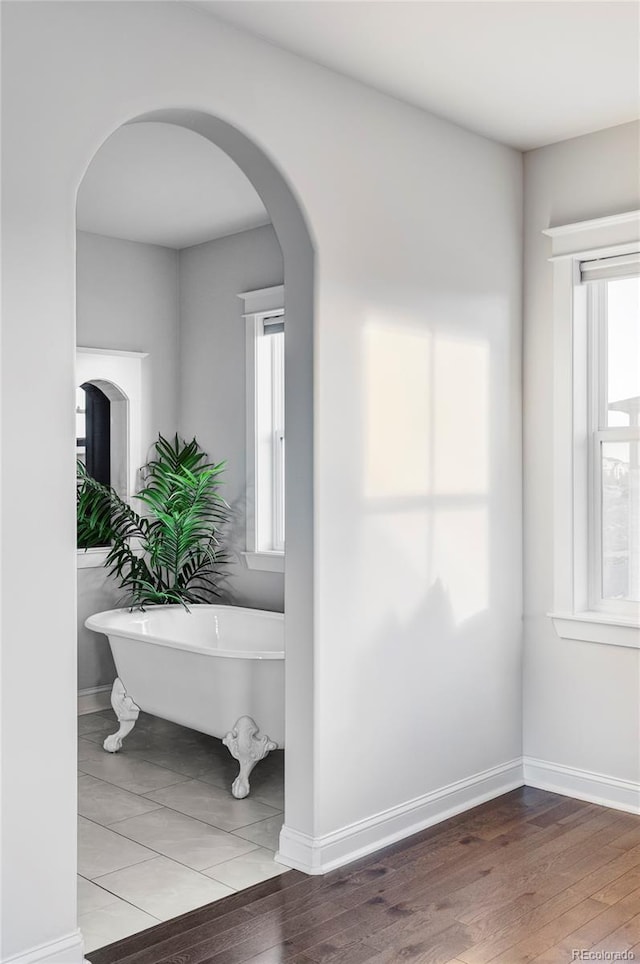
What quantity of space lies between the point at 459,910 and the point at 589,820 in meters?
0.98

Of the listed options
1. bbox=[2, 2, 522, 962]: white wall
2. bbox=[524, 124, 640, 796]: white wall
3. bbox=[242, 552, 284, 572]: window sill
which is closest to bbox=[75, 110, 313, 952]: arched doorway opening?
bbox=[2, 2, 522, 962]: white wall

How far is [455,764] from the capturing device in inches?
145

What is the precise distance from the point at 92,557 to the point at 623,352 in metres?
3.16

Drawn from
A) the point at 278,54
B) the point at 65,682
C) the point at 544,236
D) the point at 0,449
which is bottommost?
the point at 65,682

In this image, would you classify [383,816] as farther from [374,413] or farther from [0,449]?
[0,449]

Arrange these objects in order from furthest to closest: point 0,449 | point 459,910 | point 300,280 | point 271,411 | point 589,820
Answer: point 271,411, point 589,820, point 300,280, point 459,910, point 0,449

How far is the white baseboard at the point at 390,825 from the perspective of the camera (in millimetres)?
3117

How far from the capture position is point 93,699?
17.5 ft

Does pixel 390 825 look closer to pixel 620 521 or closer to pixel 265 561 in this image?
pixel 620 521

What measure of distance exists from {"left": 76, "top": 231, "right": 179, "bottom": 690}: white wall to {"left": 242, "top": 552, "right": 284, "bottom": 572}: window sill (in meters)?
0.87

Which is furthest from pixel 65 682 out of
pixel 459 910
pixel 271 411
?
pixel 271 411

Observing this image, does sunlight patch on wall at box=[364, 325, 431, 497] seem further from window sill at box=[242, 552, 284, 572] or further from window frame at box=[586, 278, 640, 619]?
window sill at box=[242, 552, 284, 572]

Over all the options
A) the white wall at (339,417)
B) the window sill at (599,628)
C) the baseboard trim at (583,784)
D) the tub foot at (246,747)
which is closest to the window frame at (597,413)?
the window sill at (599,628)

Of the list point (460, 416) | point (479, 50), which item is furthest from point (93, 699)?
point (479, 50)
